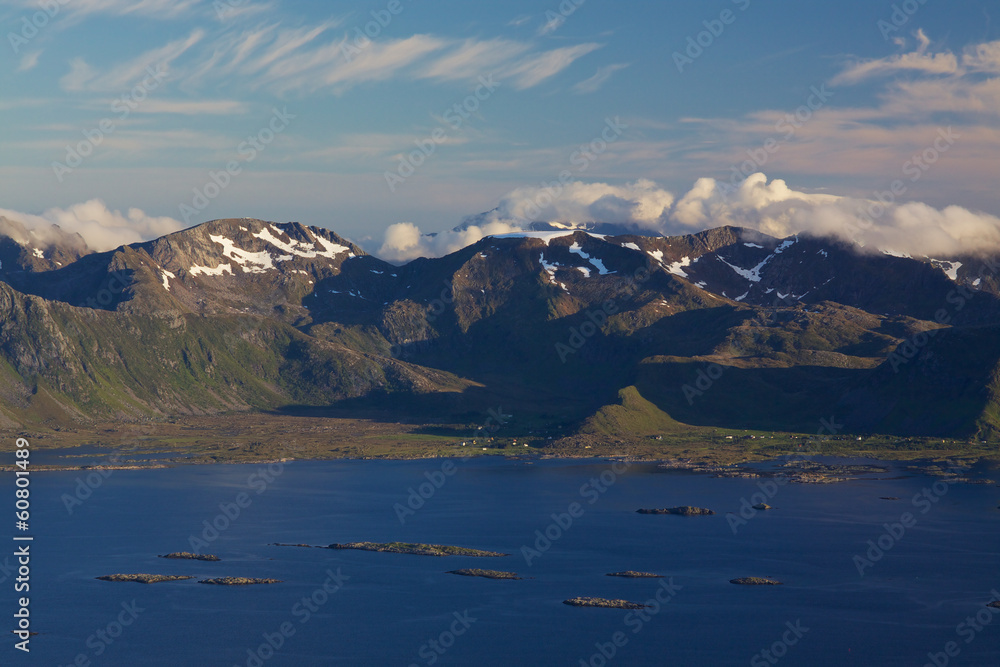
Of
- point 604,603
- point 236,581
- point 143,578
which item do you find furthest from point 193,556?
point 604,603

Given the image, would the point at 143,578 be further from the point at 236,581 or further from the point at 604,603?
the point at 604,603

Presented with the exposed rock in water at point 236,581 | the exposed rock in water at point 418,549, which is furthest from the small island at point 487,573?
the exposed rock in water at point 236,581

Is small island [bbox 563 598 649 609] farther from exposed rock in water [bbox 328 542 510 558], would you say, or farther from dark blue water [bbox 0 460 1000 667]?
exposed rock in water [bbox 328 542 510 558]

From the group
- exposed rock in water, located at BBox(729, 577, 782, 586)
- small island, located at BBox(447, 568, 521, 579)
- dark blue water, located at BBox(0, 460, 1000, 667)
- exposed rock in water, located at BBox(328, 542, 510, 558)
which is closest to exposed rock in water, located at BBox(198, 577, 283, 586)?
dark blue water, located at BBox(0, 460, 1000, 667)

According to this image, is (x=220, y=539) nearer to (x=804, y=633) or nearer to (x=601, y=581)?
(x=601, y=581)

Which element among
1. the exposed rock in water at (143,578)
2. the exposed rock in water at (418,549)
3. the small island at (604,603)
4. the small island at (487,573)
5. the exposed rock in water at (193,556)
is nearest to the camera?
the small island at (604,603)

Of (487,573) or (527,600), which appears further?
(487,573)

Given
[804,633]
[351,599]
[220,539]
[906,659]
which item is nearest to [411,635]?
[351,599]

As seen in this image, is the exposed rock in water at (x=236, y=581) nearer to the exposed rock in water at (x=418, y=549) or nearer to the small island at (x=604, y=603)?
the exposed rock in water at (x=418, y=549)
